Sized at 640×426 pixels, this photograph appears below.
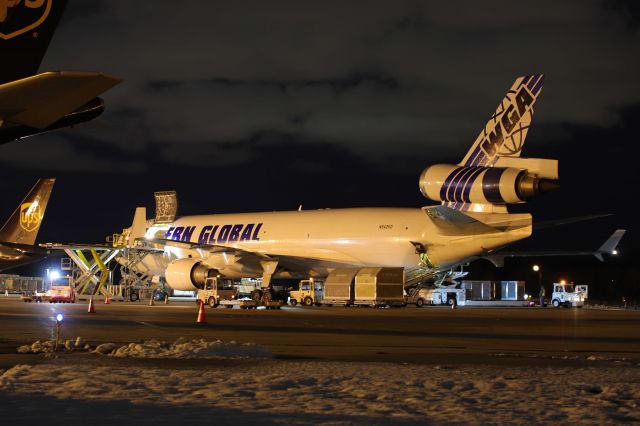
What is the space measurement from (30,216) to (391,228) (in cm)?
1714

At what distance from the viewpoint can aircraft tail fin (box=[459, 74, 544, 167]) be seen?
36.8 meters

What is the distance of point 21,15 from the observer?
12453 mm

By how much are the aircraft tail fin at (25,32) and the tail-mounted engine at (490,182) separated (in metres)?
20.0

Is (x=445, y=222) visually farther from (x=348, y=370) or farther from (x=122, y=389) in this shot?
(x=122, y=389)

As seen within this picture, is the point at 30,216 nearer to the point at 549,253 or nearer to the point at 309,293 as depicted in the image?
the point at 309,293

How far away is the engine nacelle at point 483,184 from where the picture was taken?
1211 inches

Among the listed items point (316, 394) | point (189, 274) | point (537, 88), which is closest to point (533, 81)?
point (537, 88)

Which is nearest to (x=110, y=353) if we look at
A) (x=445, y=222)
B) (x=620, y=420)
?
(x=620, y=420)

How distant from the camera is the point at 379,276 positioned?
145 ft

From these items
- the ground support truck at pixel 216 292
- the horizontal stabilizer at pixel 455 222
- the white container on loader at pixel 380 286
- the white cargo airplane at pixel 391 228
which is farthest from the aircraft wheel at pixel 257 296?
the horizontal stabilizer at pixel 455 222

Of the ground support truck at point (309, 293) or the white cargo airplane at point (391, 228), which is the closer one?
the white cargo airplane at point (391, 228)

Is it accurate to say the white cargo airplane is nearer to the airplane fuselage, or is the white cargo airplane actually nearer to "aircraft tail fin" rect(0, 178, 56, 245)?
the airplane fuselage

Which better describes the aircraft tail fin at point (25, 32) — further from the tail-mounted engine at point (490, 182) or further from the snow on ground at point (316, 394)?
the tail-mounted engine at point (490, 182)

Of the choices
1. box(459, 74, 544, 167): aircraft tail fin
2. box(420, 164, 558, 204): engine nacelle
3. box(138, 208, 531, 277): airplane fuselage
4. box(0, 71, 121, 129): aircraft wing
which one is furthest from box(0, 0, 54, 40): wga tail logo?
box(138, 208, 531, 277): airplane fuselage
